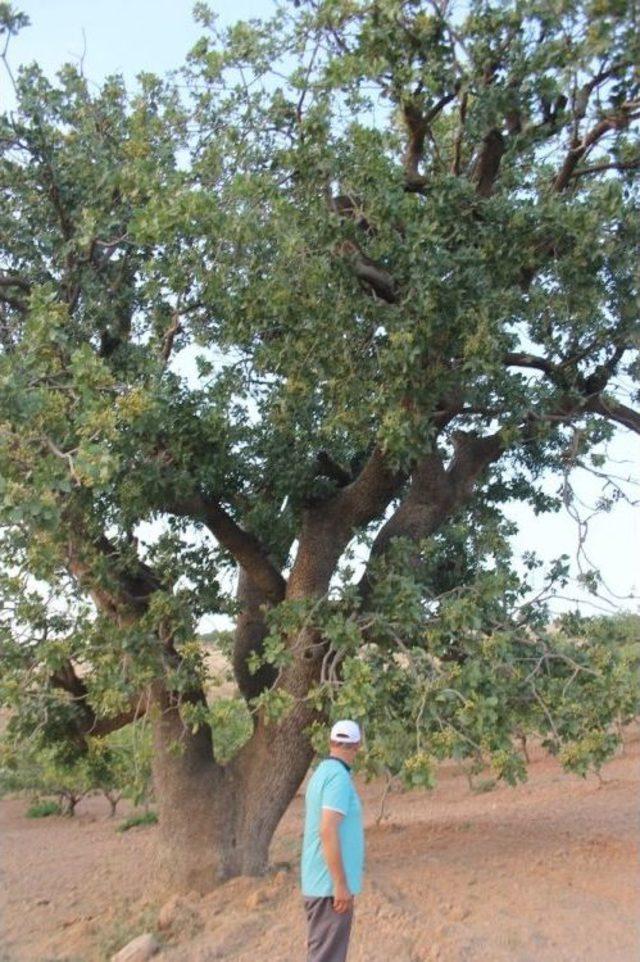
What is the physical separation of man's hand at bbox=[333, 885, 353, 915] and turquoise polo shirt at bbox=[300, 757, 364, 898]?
0.03 m

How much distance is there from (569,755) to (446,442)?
14.2 feet

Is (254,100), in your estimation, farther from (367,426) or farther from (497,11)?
(367,426)

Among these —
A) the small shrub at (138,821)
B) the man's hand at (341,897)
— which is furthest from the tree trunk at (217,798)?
the small shrub at (138,821)

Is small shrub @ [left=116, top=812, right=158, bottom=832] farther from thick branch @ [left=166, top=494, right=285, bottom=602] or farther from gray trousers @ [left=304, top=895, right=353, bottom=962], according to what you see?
gray trousers @ [left=304, top=895, right=353, bottom=962]

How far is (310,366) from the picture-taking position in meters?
7.88

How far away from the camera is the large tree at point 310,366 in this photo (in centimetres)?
729

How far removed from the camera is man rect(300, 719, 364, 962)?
502 centimetres

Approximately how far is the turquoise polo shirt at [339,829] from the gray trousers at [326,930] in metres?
0.08

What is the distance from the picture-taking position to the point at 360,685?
6816 mm

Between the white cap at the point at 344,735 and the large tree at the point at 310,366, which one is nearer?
the white cap at the point at 344,735

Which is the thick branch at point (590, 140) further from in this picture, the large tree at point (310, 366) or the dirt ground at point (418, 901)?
the dirt ground at point (418, 901)

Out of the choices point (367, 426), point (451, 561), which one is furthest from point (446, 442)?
point (367, 426)

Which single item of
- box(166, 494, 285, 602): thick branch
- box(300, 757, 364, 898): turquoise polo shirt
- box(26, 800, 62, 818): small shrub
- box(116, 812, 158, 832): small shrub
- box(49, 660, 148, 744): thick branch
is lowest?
box(300, 757, 364, 898): turquoise polo shirt

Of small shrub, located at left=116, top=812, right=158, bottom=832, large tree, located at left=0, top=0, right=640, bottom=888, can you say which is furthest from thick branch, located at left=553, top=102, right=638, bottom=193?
small shrub, located at left=116, top=812, right=158, bottom=832
